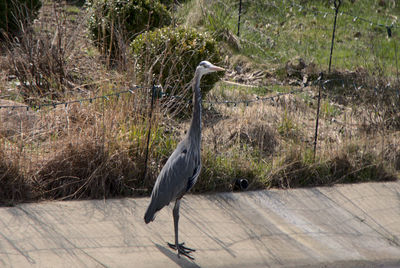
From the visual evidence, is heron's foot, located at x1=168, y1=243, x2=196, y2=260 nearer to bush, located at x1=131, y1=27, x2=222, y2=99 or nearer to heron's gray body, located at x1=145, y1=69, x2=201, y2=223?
heron's gray body, located at x1=145, y1=69, x2=201, y2=223

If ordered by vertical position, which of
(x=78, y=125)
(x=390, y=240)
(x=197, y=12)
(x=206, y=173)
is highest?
(x=197, y=12)

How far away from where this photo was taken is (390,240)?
5.35 m

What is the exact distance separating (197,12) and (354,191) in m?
5.73

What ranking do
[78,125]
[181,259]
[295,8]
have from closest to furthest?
[181,259], [78,125], [295,8]

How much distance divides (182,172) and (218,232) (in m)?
0.78

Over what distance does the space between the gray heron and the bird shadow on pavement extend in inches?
2.0

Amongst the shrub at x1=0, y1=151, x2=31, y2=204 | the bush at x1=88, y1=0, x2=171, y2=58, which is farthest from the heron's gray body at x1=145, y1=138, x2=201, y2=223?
the bush at x1=88, y1=0, x2=171, y2=58

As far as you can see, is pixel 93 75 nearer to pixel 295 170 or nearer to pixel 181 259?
pixel 295 170

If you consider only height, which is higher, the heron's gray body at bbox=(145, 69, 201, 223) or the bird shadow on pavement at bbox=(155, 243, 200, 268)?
the heron's gray body at bbox=(145, 69, 201, 223)

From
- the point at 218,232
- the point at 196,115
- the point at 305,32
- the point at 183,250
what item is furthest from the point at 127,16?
the point at 183,250

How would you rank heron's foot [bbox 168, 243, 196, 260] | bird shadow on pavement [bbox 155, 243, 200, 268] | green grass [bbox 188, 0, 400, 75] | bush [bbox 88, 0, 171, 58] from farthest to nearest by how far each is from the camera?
green grass [bbox 188, 0, 400, 75]
bush [bbox 88, 0, 171, 58]
heron's foot [bbox 168, 243, 196, 260]
bird shadow on pavement [bbox 155, 243, 200, 268]

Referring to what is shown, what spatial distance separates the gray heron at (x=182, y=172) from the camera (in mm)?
4637

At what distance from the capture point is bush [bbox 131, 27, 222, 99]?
284 inches

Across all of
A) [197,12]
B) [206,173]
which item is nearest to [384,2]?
[197,12]
